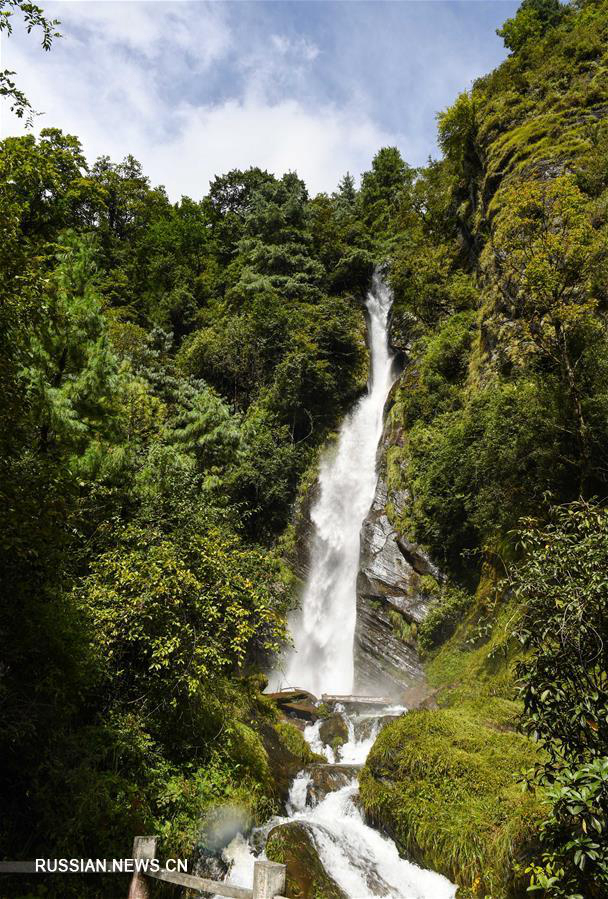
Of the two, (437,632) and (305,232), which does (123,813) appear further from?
(305,232)

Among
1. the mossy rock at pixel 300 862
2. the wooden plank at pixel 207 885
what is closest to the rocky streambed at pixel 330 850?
the mossy rock at pixel 300 862

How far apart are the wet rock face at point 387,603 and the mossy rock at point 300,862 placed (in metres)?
7.71

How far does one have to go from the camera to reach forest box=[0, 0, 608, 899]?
5.22 m

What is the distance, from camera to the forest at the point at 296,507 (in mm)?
5219

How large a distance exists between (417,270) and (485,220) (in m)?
4.46

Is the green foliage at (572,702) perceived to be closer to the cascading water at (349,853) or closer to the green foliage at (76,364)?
the cascading water at (349,853)

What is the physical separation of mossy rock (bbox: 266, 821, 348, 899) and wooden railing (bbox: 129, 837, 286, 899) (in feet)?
9.90

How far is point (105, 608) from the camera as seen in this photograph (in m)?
7.32

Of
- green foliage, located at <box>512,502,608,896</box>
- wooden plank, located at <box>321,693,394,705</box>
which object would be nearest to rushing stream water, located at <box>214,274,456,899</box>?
wooden plank, located at <box>321,693,394,705</box>

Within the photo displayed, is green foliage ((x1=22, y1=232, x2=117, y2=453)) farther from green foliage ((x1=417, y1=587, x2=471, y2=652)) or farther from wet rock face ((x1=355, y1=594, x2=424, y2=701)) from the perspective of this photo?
wet rock face ((x1=355, y1=594, x2=424, y2=701))

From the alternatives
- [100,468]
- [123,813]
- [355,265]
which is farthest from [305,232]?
[123,813]

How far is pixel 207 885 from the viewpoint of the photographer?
12.7 ft

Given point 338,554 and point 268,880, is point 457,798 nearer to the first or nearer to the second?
point 268,880

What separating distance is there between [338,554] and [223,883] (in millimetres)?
16292
